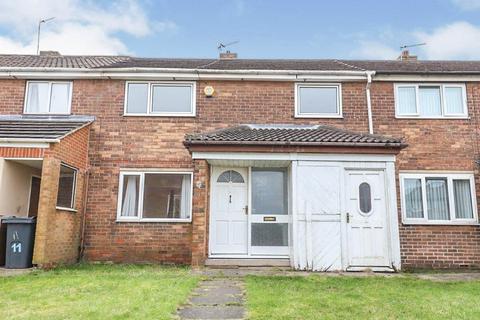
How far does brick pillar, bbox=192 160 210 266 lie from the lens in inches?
344

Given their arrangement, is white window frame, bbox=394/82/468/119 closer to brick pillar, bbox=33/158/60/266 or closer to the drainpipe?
the drainpipe

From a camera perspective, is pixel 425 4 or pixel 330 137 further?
pixel 425 4

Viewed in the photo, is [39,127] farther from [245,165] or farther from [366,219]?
[366,219]

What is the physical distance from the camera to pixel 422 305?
5.38 metres

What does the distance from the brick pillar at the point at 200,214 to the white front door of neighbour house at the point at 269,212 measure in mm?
1295

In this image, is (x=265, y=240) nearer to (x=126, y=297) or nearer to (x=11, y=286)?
(x=126, y=297)

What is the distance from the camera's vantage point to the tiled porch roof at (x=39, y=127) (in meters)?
8.80

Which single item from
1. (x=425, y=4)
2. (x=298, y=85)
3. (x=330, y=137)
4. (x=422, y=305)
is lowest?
(x=422, y=305)

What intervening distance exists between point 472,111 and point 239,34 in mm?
8834

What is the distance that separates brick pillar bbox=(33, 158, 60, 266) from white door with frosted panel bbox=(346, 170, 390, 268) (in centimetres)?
658

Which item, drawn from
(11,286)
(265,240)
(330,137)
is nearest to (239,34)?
(330,137)

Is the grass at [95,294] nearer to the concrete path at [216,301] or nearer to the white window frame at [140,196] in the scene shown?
the concrete path at [216,301]

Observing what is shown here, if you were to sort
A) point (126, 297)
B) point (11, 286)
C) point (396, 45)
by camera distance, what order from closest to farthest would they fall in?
point (126, 297), point (11, 286), point (396, 45)

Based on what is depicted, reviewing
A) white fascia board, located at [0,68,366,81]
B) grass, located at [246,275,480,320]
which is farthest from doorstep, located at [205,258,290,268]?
white fascia board, located at [0,68,366,81]
